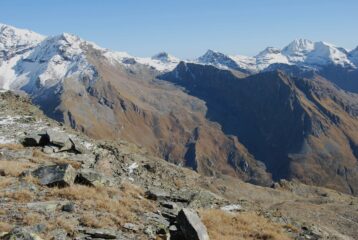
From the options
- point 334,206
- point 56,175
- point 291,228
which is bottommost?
point 334,206

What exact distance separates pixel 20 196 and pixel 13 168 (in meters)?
5.96

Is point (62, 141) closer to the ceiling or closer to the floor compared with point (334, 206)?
closer to the ceiling

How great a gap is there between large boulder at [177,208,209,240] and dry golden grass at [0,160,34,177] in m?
11.8

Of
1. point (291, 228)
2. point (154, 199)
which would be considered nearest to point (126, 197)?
point (154, 199)

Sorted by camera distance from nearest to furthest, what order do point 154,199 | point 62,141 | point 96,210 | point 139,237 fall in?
point 139,237 < point 96,210 < point 154,199 < point 62,141

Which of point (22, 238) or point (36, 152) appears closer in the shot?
point (22, 238)

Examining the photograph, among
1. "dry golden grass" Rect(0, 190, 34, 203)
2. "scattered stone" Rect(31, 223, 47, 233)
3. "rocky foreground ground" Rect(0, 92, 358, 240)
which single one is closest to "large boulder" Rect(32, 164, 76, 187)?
"rocky foreground ground" Rect(0, 92, 358, 240)

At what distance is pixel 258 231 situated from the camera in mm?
27422

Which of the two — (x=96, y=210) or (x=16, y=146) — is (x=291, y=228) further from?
(x=16, y=146)

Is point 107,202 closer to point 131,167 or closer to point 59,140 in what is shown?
point 59,140

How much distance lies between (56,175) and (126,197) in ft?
13.7

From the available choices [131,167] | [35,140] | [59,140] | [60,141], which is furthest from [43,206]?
[131,167]

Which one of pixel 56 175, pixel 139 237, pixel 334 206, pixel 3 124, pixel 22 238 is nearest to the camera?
pixel 22 238

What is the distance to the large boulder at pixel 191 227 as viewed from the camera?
69.6 ft
